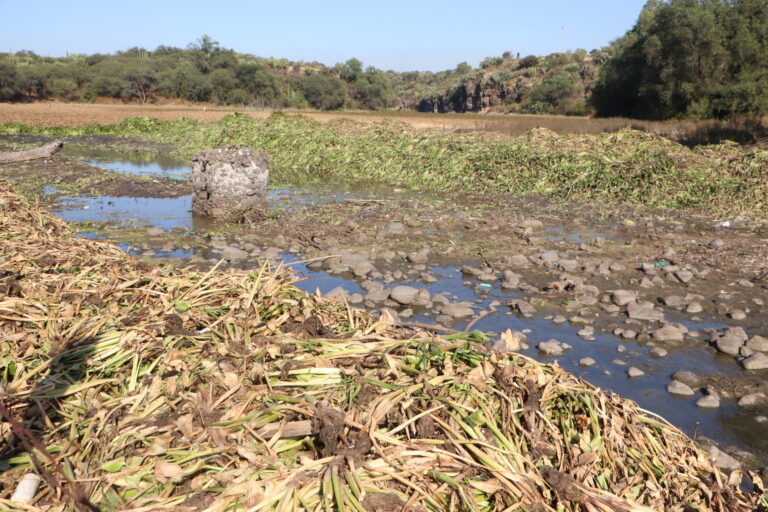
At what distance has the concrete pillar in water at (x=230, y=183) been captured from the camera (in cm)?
993

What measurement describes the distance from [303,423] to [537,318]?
3816mm

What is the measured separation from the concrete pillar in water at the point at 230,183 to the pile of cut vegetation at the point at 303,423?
671cm

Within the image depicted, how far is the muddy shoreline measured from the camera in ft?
15.4

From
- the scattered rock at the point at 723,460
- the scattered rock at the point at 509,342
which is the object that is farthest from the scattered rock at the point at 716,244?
the scattered rock at the point at 723,460

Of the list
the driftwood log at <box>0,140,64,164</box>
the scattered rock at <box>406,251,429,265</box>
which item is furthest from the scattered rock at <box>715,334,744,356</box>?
the driftwood log at <box>0,140,64,164</box>

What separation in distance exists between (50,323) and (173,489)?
160 centimetres

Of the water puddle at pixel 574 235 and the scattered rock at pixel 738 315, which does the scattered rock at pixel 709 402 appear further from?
the water puddle at pixel 574 235

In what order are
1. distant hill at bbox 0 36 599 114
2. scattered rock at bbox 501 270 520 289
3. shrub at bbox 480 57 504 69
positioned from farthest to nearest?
shrub at bbox 480 57 504 69
distant hill at bbox 0 36 599 114
scattered rock at bbox 501 270 520 289

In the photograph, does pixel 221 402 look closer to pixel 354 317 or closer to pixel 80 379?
pixel 80 379

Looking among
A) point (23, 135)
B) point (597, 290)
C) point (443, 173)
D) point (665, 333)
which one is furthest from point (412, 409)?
point (23, 135)

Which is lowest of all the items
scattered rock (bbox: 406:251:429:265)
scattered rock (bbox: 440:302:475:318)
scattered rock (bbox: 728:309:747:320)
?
scattered rock (bbox: 728:309:747:320)

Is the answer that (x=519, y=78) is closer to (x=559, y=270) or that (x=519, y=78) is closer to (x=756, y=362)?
(x=559, y=270)

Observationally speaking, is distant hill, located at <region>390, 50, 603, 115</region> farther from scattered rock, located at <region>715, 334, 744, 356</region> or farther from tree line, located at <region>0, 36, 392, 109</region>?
scattered rock, located at <region>715, 334, 744, 356</region>

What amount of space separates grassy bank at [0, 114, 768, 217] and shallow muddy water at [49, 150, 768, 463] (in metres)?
3.40
